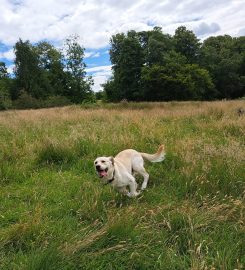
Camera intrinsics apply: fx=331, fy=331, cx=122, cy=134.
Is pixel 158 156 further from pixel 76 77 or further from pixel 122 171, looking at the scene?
pixel 76 77

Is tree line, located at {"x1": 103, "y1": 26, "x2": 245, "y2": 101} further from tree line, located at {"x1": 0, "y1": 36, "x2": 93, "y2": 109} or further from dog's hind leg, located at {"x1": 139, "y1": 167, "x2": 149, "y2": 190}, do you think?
dog's hind leg, located at {"x1": 139, "y1": 167, "x2": 149, "y2": 190}

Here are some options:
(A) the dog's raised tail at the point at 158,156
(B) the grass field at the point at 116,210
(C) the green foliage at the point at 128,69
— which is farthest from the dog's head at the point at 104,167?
(C) the green foliage at the point at 128,69

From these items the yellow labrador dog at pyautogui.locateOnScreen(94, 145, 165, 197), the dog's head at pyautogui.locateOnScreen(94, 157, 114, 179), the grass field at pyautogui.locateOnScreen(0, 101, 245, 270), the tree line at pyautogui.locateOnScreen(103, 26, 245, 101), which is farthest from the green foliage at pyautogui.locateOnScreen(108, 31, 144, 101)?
the dog's head at pyautogui.locateOnScreen(94, 157, 114, 179)

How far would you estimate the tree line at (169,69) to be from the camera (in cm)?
3947

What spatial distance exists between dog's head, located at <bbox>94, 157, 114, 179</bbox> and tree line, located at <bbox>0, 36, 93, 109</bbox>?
43.1 meters

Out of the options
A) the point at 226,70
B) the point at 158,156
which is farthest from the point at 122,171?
the point at 226,70

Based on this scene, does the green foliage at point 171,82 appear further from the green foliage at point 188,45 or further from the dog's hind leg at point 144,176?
the dog's hind leg at point 144,176

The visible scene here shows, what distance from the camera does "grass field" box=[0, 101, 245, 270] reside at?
3.05 metres

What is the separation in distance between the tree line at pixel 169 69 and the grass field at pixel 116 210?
32715 mm

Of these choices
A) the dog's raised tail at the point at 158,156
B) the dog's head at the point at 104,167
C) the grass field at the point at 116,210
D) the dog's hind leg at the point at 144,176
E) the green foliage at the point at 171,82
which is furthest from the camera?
the green foliage at the point at 171,82

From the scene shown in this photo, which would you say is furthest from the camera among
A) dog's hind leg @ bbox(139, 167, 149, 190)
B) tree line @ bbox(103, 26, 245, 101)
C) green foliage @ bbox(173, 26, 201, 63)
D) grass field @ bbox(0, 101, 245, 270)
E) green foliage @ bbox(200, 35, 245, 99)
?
green foliage @ bbox(173, 26, 201, 63)

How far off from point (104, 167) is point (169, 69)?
35.6 m

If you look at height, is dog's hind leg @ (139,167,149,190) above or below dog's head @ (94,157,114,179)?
below

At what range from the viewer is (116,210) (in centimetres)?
409
